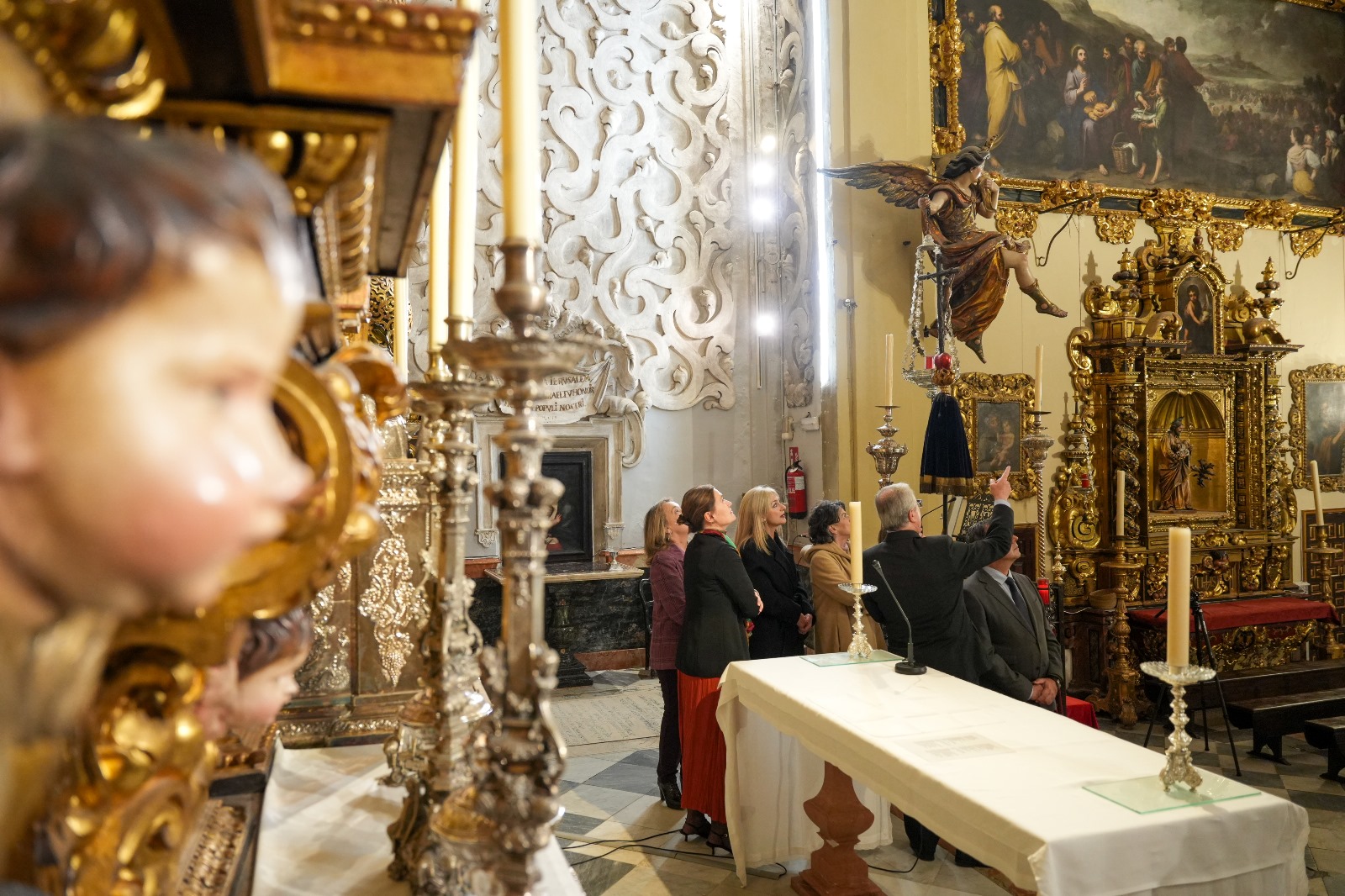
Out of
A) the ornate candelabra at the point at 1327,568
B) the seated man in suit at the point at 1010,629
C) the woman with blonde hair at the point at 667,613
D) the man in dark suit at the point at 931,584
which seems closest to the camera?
the man in dark suit at the point at 931,584

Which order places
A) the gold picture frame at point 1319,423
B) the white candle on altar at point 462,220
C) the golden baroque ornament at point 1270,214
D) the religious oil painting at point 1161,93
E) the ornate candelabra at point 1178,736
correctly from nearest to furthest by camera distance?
the white candle on altar at point 462,220 → the ornate candelabra at point 1178,736 → the religious oil painting at point 1161,93 → the golden baroque ornament at point 1270,214 → the gold picture frame at point 1319,423

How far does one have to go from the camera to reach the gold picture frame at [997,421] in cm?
857

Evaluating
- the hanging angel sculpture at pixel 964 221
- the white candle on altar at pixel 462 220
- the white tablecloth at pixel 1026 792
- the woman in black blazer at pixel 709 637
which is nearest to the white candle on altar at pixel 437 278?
the white candle on altar at pixel 462 220

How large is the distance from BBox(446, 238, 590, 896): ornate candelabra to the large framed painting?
26.3ft

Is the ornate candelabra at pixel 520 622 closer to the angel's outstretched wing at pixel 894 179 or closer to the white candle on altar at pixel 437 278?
the white candle on altar at pixel 437 278

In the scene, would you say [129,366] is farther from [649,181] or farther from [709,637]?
[649,181]

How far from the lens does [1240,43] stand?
1012 cm

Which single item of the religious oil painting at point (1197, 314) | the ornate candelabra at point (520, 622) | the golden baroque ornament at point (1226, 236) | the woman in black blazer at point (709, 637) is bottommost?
the woman in black blazer at point (709, 637)

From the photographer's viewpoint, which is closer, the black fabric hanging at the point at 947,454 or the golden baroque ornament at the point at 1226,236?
the black fabric hanging at the point at 947,454

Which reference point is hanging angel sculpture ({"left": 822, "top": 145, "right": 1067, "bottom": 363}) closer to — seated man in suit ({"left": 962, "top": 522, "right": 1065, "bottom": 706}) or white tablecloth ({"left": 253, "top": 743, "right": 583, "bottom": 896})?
seated man in suit ({"left": 962, "top": 522, "right": 1065, "bottom": 706})

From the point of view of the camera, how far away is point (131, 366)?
0.39 m

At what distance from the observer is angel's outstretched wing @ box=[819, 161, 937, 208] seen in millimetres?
7707

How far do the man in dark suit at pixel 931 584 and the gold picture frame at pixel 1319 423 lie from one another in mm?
7001

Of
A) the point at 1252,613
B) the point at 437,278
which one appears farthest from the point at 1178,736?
the point at 1252,613
